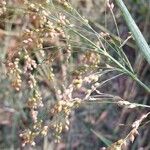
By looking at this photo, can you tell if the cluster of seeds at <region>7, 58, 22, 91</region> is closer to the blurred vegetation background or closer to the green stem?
the green stem

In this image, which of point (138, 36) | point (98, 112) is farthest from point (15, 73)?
point (98, 112)

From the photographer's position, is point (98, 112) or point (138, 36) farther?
point (98, 112)

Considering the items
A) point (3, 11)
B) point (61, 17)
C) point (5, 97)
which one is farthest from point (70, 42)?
point (5, 97)

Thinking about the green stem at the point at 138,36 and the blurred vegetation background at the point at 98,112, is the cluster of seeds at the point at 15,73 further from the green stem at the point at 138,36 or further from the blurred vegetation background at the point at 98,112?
the blurred vegetation background at the point at 98,112

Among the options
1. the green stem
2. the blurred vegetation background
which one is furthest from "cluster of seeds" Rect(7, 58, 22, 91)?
the blurred vegetation background

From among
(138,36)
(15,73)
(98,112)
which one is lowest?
(98,112)

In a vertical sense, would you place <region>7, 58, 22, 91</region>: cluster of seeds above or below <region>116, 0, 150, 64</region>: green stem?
below

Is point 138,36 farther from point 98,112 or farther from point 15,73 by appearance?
point 98,112

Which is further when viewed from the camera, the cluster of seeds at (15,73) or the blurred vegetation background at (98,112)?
the blurred vegetation background at (98,112)

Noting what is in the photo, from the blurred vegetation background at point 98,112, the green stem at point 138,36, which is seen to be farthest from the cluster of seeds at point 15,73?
the blurred vegetation background at point 98,112

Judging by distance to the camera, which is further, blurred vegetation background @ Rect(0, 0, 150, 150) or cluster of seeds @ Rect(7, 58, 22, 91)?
blurred vegetation background @ Rect(0, 0, 150, 150)

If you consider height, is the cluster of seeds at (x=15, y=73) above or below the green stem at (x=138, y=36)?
below
